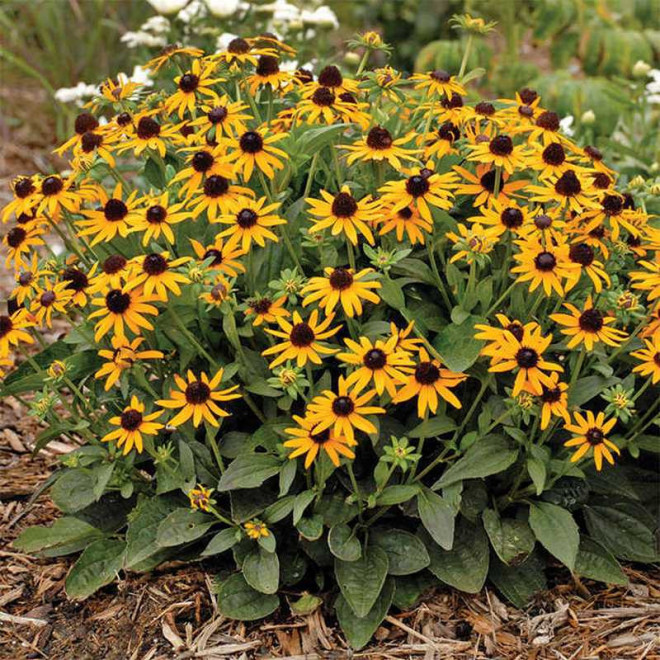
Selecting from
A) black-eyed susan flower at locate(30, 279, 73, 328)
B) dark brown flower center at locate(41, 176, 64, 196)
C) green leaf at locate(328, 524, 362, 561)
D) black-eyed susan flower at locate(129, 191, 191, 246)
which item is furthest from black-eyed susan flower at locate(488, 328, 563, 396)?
dark brown flower center at locate(41, 176, 64, 196)

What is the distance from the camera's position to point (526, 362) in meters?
1.95

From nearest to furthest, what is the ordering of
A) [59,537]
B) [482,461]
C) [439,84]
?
1. [482,461]
2. [439,84]
3. [59,537]

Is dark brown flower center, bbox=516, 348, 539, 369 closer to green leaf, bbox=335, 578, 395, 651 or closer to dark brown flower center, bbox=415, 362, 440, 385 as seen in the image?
dark brown flower center, bbox=415, 362, 440, 385

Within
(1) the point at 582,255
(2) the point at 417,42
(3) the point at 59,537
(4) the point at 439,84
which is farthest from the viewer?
(2) the point at 417,42

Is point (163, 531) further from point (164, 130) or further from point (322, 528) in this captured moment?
point (164, 130)

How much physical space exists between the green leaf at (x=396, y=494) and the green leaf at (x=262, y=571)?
29 cm

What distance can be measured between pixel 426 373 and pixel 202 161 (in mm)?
682

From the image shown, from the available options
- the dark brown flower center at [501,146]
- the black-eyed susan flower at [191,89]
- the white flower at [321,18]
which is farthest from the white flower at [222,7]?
the dark brown flower center at [501,146]

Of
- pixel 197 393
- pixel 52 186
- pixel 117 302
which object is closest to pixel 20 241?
pixel 52 186

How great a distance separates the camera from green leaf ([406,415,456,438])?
6.95 ft

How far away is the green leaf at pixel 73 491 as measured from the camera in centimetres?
237

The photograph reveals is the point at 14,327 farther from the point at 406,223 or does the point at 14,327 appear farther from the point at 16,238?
the point at 406,223

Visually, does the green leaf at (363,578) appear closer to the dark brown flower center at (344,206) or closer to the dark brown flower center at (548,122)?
the dark brown flower center at (344,206)

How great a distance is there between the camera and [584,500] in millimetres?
2354
